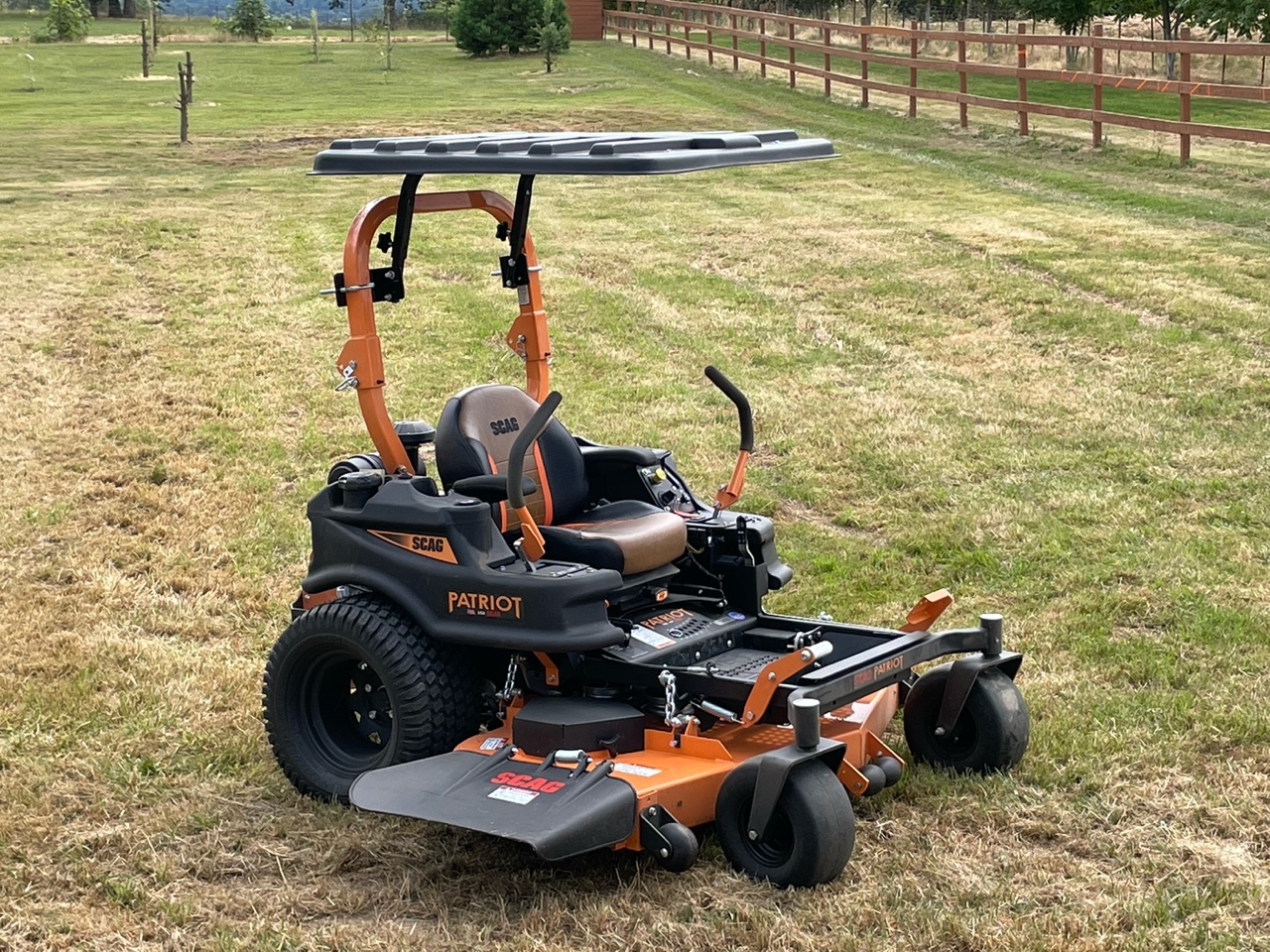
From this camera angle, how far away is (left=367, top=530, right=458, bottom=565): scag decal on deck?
16.9 feet

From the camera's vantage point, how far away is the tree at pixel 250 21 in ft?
181

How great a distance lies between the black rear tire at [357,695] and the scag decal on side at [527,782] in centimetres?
41

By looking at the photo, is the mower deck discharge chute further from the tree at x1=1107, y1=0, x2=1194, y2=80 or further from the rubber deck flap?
the tree at x1=1107, y1=0, x2=1194, y2=80

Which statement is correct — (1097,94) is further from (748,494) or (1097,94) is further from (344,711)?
(344,711)

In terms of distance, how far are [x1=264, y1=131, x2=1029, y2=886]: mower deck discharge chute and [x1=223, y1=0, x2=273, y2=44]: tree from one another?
5286 centimetres

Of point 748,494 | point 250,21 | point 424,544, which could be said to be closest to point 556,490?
point 424,544

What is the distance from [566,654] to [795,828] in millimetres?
1006

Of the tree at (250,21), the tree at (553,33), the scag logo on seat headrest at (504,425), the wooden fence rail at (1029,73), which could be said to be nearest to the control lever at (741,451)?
the scag logo on seat headrest at (504,425)

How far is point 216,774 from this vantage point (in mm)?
5703

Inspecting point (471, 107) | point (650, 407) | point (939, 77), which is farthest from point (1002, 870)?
point (939, 77)

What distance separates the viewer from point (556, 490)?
5938 mm

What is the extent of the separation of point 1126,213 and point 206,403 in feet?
31.3

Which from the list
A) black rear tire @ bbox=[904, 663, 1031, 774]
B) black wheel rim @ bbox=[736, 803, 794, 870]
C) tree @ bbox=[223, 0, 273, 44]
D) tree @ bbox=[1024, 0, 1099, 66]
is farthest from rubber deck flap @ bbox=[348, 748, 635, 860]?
tree @ bbox=[223, 0, 273, 44]

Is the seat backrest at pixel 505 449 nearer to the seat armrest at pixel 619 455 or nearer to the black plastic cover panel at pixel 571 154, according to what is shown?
the seat armrest at pixel 619 455
